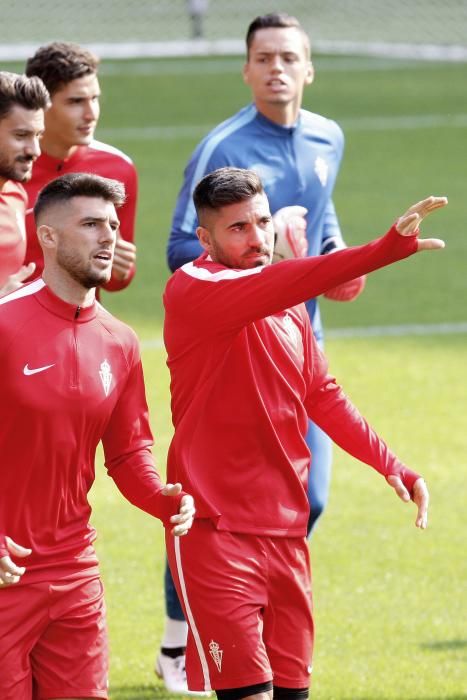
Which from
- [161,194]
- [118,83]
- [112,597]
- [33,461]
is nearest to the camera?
[33,461]

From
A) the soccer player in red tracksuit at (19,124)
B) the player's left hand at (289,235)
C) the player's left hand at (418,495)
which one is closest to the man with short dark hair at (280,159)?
the player's left hand at (289,235)

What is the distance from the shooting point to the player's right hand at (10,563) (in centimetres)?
475

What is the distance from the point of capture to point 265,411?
5305 millimetres

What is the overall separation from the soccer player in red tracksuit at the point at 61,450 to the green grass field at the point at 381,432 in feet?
6.20

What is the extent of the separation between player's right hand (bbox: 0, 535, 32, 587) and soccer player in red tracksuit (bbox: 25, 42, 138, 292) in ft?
7.50

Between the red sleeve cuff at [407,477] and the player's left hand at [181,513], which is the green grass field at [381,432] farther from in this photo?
the player's left hand at [181,513]

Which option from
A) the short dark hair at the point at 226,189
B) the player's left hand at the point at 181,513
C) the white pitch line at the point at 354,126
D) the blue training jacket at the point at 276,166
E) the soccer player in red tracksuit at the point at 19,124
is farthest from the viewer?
the white pitch line at the point at 354,126

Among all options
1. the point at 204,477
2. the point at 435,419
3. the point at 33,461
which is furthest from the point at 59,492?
the point at 435,419

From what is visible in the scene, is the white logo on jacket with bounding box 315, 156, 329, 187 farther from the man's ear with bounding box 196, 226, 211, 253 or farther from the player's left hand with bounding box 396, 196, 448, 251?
the player's left hand with bounding box 396, 196, 448, 251

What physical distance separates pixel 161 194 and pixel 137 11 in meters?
12.4

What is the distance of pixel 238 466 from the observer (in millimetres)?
5312

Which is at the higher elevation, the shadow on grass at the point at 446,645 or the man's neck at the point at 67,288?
the man's neck at the point at 67,288

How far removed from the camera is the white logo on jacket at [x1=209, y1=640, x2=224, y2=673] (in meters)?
5.19

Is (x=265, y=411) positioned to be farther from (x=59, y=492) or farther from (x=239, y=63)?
(x=239, y=63)
